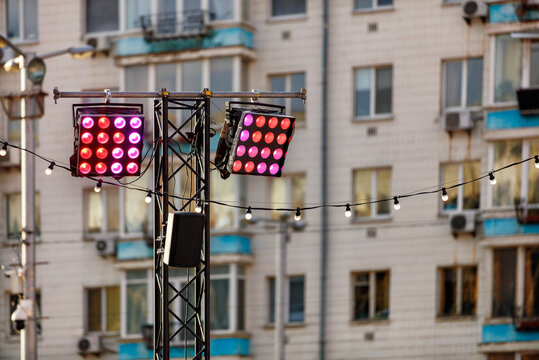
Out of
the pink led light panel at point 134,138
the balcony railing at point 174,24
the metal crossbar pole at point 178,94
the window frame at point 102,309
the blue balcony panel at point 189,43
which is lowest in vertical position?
the window frame at point 102,309

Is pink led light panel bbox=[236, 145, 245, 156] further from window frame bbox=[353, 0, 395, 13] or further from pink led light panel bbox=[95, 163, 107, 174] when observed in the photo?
window frame bbox=[353, 0, 395, 13]

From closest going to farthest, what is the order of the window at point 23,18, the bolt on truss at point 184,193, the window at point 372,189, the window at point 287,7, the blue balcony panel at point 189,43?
the bolt on truss at point 184,193, the window at point 372,189, the blue balcony panel at point 189,43, the window at point 287,7, the window at point 23,18

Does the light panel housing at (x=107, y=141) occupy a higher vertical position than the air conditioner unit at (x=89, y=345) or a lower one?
higher

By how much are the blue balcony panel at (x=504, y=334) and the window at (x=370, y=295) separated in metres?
2.62

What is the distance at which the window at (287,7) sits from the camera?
40.4 metres

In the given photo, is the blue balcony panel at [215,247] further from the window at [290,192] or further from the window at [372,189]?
the window at [372,189]

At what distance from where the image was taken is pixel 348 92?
40.0 meters

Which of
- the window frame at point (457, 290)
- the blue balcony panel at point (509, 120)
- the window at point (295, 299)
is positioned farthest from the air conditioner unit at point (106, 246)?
the blue balcony panel at point (509, 120)

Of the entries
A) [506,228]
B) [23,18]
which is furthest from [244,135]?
[23,18]

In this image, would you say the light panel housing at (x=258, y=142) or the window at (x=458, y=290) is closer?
the light panel housing at (x=258, y=142)

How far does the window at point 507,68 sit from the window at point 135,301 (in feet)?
31.0

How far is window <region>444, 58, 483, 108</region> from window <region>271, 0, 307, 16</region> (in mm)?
3812

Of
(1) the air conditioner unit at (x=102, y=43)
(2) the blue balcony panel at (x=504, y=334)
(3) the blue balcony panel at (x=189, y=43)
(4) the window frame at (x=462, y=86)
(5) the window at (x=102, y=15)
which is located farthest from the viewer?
(5) the window at (x=102, y=15)

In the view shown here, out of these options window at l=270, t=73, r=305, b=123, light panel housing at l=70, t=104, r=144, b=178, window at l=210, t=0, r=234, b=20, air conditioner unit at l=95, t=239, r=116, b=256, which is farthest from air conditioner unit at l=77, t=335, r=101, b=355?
light panel housing at l=70, t=104, r=144, b=178
